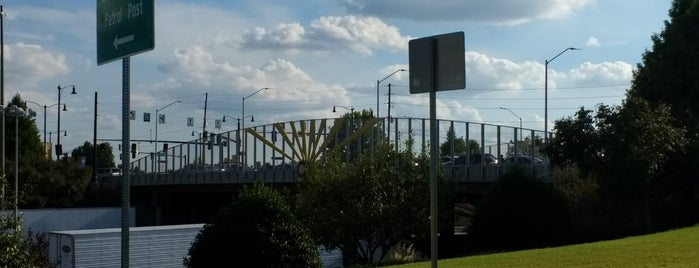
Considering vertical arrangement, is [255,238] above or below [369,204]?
above

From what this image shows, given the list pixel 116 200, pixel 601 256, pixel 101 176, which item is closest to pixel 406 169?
pixel 601 256

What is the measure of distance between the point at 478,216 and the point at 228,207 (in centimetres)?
2016

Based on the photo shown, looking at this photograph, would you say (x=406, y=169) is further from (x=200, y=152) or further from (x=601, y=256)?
(x=200, y=152)

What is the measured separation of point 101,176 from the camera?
9406 cm

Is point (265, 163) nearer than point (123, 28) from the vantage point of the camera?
No

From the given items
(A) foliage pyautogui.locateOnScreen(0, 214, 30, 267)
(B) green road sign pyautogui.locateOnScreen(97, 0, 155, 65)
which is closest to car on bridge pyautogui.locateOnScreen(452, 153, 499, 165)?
(A) foliage pyautogui.locateOnScreen(0, 214, 30, 267)

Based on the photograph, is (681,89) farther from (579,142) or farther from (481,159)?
(481,159)

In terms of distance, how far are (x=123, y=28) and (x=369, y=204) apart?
91.4ft

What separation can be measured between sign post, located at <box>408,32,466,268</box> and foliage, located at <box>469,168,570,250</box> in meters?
28.2

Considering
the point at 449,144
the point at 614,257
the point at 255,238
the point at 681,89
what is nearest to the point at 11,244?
the point at 255,238

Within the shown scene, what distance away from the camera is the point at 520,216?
1455 inches

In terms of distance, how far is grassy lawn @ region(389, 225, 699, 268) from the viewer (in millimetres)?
14884

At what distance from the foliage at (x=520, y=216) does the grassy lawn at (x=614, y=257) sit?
54.9ft

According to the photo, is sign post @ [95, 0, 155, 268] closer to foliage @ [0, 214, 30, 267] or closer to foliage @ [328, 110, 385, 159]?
foliage @ [0, 214, 30, 267]
